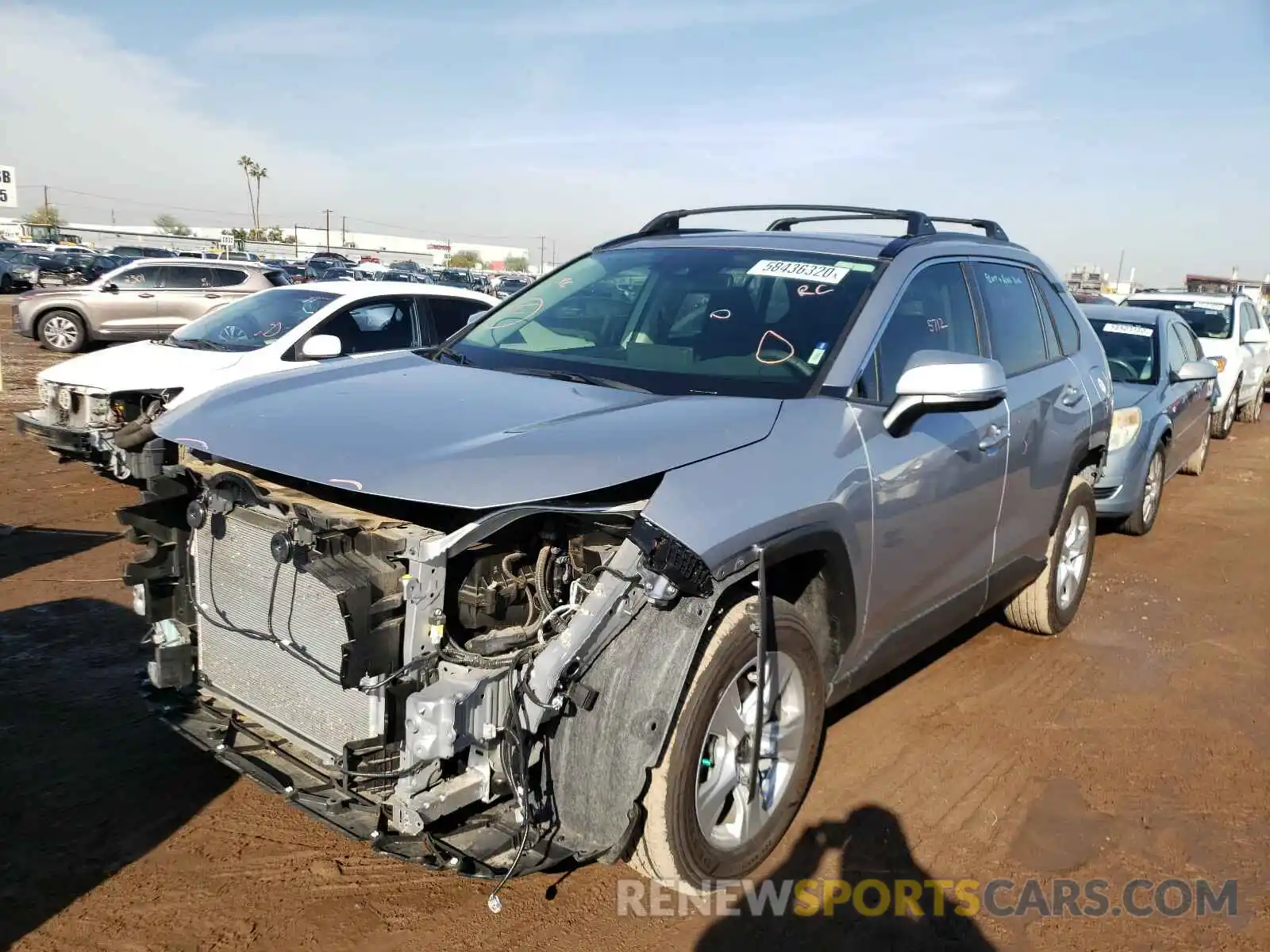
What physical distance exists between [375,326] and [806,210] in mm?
4756

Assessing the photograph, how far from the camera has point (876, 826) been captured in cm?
349

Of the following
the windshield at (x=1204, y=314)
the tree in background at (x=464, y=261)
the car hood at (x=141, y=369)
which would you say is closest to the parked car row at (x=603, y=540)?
the car hood at (x=141, y=369)

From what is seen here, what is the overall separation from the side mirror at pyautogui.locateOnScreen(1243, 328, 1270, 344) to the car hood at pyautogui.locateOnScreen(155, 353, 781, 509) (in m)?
13.0

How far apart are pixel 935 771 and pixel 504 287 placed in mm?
41408

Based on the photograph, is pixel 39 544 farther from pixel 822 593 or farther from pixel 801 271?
pixel 822 593

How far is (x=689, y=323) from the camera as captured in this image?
379cm

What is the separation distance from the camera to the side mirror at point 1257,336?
13.4 metres

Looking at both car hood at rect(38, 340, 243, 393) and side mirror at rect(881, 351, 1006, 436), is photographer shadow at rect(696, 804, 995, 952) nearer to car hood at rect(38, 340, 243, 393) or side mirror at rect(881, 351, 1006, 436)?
side mirror at rect(881, 351, 1006, 436)

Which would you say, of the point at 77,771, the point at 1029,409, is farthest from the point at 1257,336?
the point at 77,771

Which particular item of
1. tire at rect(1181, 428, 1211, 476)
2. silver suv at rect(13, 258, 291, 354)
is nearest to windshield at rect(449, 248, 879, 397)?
tire at rect(1181, 428, 1211, 476)

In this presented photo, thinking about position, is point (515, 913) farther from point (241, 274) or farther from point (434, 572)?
point (241, 274)

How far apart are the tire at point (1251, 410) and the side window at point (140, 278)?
58.2ft

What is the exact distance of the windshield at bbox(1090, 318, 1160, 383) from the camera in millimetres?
8156

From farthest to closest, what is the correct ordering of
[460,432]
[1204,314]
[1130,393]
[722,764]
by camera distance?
[1204,314] < [1130,393] < [722,764] < [460,432]
